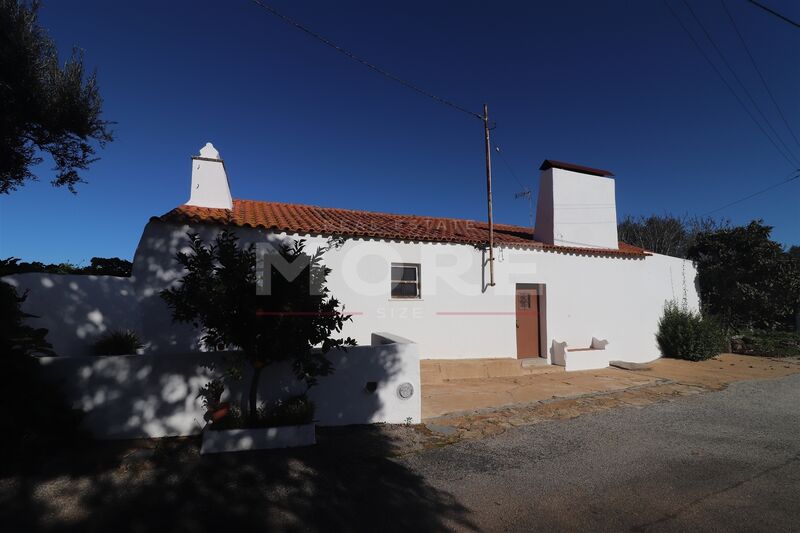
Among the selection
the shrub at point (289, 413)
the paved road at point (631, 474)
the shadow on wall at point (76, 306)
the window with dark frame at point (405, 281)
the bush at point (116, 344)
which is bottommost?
the paved road at point (631, 474)

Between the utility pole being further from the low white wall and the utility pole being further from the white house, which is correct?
the low white wall

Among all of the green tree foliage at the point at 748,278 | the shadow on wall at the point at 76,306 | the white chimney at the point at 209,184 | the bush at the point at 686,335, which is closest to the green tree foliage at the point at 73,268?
the shadow on wall at the point at 76,306

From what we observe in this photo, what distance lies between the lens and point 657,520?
3318 millimetres

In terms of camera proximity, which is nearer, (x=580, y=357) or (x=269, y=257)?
(x=269, y=257)

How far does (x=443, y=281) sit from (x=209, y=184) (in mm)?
6223

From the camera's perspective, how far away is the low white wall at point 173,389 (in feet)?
15.0

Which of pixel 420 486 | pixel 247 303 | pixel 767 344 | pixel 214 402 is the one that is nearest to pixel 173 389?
pixel 214 402

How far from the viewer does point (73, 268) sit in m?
10.9

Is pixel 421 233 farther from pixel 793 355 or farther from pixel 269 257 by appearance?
pixel 793 355

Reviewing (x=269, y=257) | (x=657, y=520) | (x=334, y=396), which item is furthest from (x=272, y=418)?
(x=657, y=520)

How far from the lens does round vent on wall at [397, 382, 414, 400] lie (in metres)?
5.72

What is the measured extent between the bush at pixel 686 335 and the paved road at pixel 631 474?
6.07 m

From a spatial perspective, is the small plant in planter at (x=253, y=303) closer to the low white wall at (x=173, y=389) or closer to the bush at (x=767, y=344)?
Answer: the low white wall at (x=173, y=389)

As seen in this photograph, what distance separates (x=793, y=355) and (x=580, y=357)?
9767 millimetres
